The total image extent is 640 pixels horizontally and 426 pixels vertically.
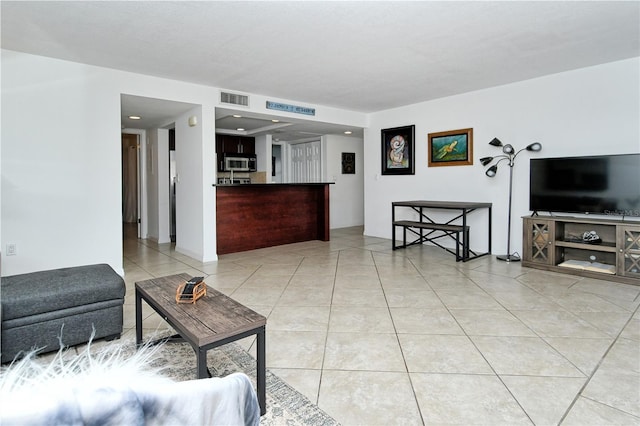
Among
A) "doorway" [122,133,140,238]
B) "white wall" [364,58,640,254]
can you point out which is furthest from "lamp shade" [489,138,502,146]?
"doorway" [122,133,140,238]

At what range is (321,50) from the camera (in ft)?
11.8

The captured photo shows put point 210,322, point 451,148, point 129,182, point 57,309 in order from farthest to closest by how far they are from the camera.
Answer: point 129,182
point 451,148
point 57,309
point 210,322

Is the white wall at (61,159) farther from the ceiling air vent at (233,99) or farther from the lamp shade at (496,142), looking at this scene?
the lamp shade at (496,142)

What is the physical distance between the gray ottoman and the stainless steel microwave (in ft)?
18.9

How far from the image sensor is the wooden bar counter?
18.1 ft

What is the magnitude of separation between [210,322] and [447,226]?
410cm

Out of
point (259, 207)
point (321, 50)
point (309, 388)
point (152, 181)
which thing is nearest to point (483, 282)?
point (309, 388)

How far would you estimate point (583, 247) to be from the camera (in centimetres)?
403

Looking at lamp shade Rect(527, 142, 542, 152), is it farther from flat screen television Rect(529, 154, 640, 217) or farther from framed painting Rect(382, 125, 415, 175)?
framed painting Rect(382, 125, 415, 175)

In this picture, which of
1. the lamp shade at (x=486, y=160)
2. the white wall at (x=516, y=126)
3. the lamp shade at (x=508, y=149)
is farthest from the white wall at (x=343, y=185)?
the lamp shade at (x=508, y=149)

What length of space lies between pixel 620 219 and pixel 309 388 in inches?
161

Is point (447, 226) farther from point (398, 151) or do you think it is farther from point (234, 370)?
point (234, 370)

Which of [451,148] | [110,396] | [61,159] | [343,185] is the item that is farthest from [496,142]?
[110,396]

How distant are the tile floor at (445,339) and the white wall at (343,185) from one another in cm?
388
